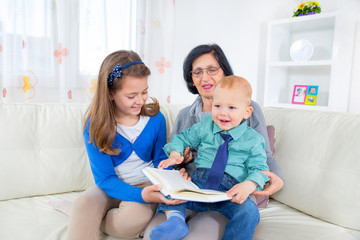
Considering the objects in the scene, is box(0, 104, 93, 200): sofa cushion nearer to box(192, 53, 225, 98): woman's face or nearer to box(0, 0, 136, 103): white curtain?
box(0, 0, 136, 103): white curtain

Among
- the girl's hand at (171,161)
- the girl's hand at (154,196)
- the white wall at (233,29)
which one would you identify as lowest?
the girl's hand at (154,196)

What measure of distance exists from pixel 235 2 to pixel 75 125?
2.32 metres

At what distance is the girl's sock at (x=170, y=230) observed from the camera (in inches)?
38.1

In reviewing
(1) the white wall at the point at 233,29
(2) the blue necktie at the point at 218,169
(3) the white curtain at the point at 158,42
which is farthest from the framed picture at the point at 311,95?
(2) the blue necktie at the point at 218,169

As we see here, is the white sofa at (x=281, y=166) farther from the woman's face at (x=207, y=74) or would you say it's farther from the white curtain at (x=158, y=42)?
the white curtain at (x=158, y=42)

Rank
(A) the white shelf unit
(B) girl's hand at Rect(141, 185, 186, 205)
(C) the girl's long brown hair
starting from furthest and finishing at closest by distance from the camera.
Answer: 1. (A) the white shelf unit
2. (C) the girl's long brown hair
3. (B) girl's hand at Rect(141, 185, 186, 205)

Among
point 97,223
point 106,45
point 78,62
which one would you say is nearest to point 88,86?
point 78,62

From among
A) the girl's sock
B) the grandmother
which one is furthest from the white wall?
the girl's sock

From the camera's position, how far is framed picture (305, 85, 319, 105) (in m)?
2.77

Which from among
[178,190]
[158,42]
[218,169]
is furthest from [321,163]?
[158,42]

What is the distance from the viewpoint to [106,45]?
2301 millimetres

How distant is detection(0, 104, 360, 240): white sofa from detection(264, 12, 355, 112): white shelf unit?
117 centimetres

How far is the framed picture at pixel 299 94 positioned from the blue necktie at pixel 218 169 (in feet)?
6.46

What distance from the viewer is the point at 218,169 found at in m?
1.19
